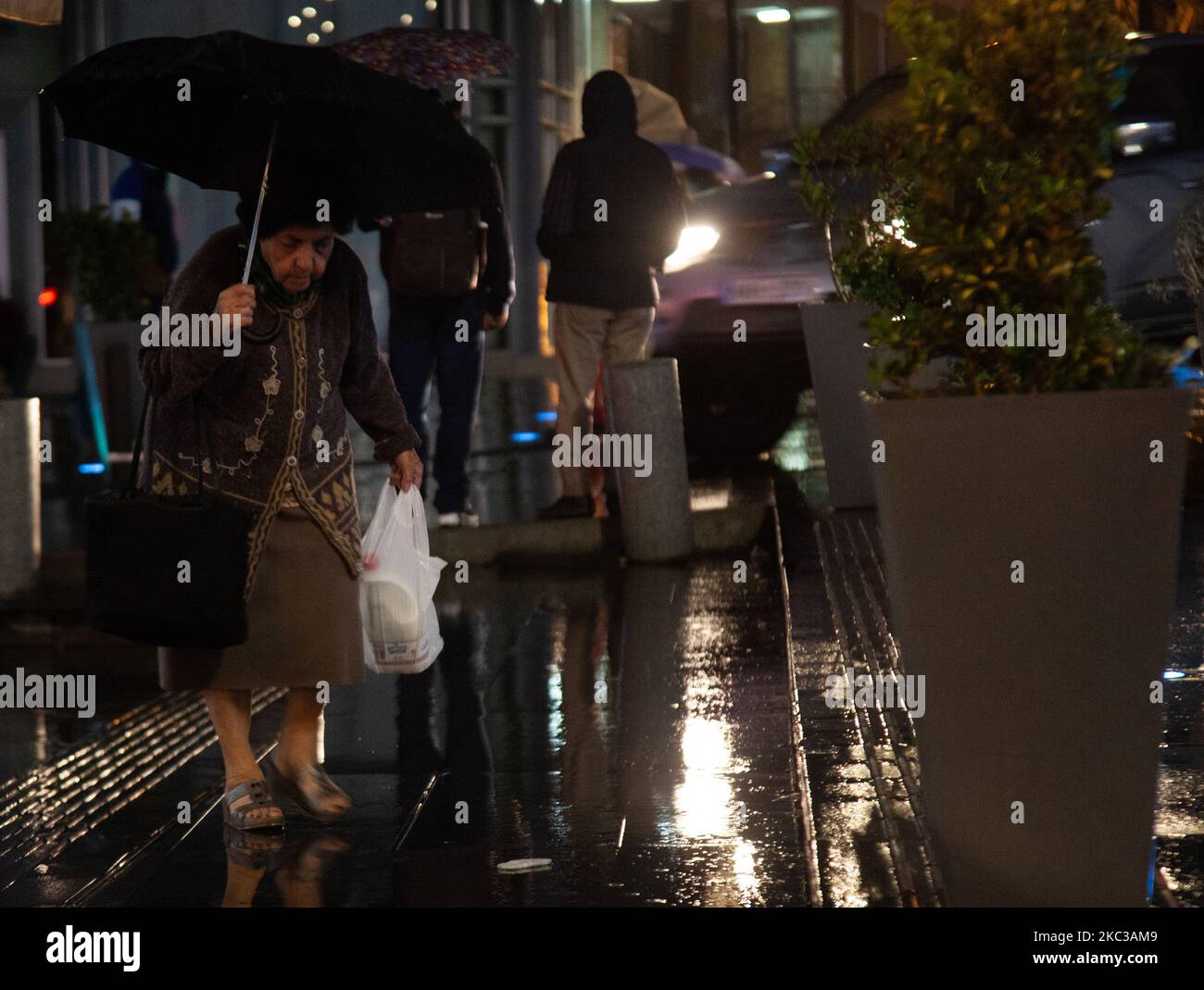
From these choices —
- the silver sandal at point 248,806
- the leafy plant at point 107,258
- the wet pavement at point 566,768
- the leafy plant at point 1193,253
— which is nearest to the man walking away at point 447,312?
the wet pavement at point 566,768

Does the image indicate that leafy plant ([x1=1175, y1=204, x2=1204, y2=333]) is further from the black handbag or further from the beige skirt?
the black handbag

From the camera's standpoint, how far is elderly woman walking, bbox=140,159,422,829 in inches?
215

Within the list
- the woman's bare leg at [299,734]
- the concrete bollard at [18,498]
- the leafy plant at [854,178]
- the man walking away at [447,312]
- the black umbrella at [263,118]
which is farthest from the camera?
the man walking away at [447,312]

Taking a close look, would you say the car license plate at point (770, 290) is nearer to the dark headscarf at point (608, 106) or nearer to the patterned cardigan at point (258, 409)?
the dark headscarf at point (608, 106)

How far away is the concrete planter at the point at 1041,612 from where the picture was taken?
4191mm

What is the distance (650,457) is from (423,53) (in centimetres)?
223

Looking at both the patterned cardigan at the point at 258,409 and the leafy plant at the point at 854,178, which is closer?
the patterned cardigan at the point at 258,409

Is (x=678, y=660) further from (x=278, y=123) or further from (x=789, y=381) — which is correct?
(x=789, y=381)

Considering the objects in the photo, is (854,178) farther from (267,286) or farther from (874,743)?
(267,286)

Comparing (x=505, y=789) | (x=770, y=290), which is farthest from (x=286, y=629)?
(x=770, y=290)

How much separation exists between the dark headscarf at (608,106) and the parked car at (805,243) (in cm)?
141

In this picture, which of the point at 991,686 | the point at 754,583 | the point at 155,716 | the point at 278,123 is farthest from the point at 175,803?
the point at 754,583

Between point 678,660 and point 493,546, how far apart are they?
2595mm
